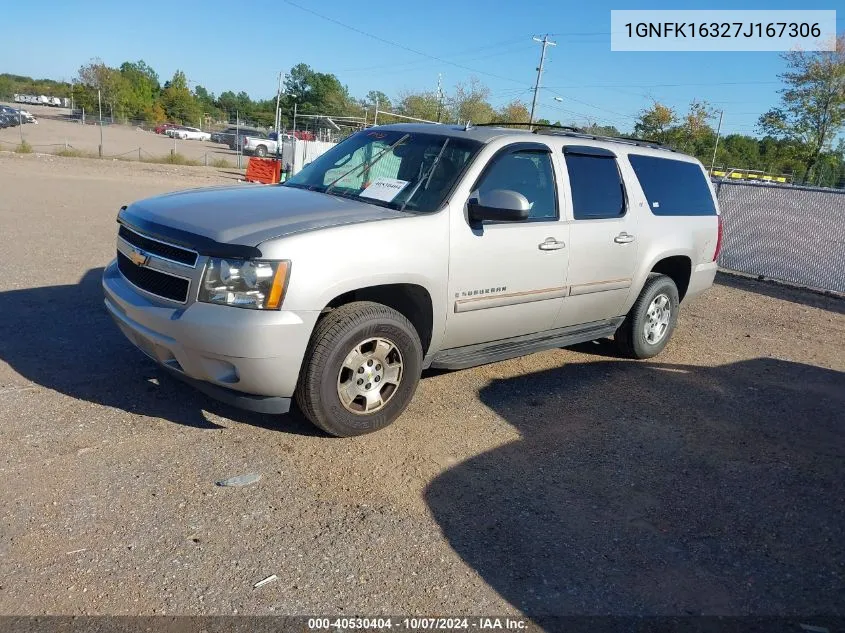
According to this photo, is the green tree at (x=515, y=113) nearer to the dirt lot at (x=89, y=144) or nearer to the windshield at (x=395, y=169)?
the dirt lot at (x=89, y=144)

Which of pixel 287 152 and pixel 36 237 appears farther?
pixel 287 152

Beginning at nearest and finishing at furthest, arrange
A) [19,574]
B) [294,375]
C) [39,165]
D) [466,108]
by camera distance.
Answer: [19,574] < [294,375] < [39,165] < [466,108]

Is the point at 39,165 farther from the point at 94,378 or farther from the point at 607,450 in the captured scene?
the point at 607,450

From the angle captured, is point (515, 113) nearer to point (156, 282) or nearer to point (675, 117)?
point (675, 117)

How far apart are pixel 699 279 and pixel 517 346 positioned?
2.71 meters

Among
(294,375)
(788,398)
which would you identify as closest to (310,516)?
(294,375)

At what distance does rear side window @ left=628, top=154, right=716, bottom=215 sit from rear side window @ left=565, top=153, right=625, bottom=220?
385 mm

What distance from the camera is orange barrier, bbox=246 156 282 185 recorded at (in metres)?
25.9

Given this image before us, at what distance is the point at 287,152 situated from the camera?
94.6ft

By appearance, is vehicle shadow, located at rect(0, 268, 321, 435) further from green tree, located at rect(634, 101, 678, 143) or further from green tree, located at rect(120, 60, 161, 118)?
green tree, located at rect(120, 60, 161, 118)

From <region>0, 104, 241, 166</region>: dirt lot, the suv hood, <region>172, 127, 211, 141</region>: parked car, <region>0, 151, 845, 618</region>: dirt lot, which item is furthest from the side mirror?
<region>172, 127, 211, 141</region>: parked car

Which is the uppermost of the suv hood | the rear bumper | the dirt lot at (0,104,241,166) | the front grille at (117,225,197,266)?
the suv hood

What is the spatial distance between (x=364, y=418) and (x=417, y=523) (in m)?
0.91

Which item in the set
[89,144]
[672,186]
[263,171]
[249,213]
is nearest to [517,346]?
[249,213]
